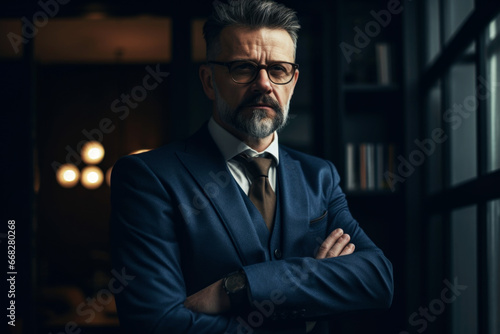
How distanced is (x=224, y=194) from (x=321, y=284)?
352 millimetres

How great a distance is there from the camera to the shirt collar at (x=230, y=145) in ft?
5.26

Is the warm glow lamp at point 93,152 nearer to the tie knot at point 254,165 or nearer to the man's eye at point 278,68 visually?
the tie knot at point 254,165

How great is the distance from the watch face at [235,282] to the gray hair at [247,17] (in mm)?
604

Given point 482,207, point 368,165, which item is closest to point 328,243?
point 482,207

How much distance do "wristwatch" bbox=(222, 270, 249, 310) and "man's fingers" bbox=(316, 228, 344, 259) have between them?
26 cm

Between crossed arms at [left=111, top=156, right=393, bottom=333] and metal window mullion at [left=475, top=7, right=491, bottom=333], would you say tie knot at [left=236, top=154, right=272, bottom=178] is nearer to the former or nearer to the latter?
crossed arms at [left=111, top=156, right=393, bottom=333]

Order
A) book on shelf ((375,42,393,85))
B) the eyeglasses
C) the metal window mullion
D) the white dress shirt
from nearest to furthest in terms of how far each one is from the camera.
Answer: the eyeglasses < the white dress shirt < the metal window mullion < book on shelf ((375,42,393,85))

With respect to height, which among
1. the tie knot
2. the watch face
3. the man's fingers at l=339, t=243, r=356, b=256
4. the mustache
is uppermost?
the mustache

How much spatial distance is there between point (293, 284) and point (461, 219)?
5.43ft

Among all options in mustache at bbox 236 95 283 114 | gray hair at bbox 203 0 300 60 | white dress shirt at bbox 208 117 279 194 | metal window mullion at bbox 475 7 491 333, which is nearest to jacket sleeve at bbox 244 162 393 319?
white dress shirt at bbox 208 117 279 194

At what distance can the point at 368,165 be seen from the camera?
3633 millimetres

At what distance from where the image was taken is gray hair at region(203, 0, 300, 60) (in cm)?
152

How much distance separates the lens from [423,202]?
3.58m

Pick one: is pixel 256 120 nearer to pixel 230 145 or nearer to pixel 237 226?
pixel 230 145
